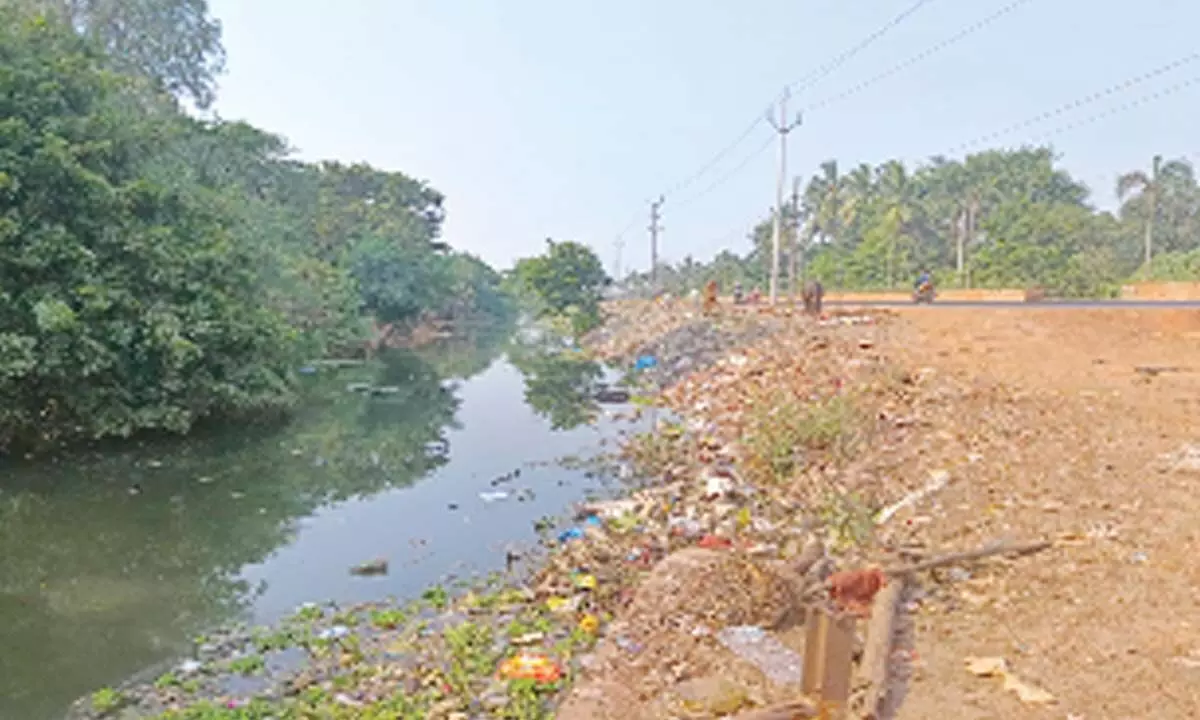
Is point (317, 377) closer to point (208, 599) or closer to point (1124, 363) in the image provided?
point (208, 599)

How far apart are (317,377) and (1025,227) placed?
74.3 ft

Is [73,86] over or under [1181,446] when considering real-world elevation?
over

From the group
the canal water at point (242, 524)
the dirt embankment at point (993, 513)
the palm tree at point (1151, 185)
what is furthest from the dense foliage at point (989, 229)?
the canal water at point (242, 524)

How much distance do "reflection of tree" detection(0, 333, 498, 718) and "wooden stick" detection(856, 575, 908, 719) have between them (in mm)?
3860

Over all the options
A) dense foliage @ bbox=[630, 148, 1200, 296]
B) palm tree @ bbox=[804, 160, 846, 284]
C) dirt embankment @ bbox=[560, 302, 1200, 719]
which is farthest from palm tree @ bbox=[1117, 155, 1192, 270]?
dirt embankment @ bbox=[560, 302, 1200, 719]

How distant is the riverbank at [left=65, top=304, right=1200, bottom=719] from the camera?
11.0 ft

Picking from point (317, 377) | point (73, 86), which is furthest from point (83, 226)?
point (317, 377)

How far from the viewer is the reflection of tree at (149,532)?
4.63m

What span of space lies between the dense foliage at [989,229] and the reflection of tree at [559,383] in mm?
10562

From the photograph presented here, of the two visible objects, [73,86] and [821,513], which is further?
[73,86]

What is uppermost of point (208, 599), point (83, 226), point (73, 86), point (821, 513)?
point (73, 86)

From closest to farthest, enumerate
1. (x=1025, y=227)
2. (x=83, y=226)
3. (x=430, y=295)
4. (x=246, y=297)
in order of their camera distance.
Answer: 1. (x=83, y=226)
2. (x=246, y=297)
3. (x=1025, y=227)
4. (x=430, y=295)

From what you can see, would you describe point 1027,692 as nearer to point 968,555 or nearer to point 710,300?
point 968,555

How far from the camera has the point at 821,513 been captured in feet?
18.5
